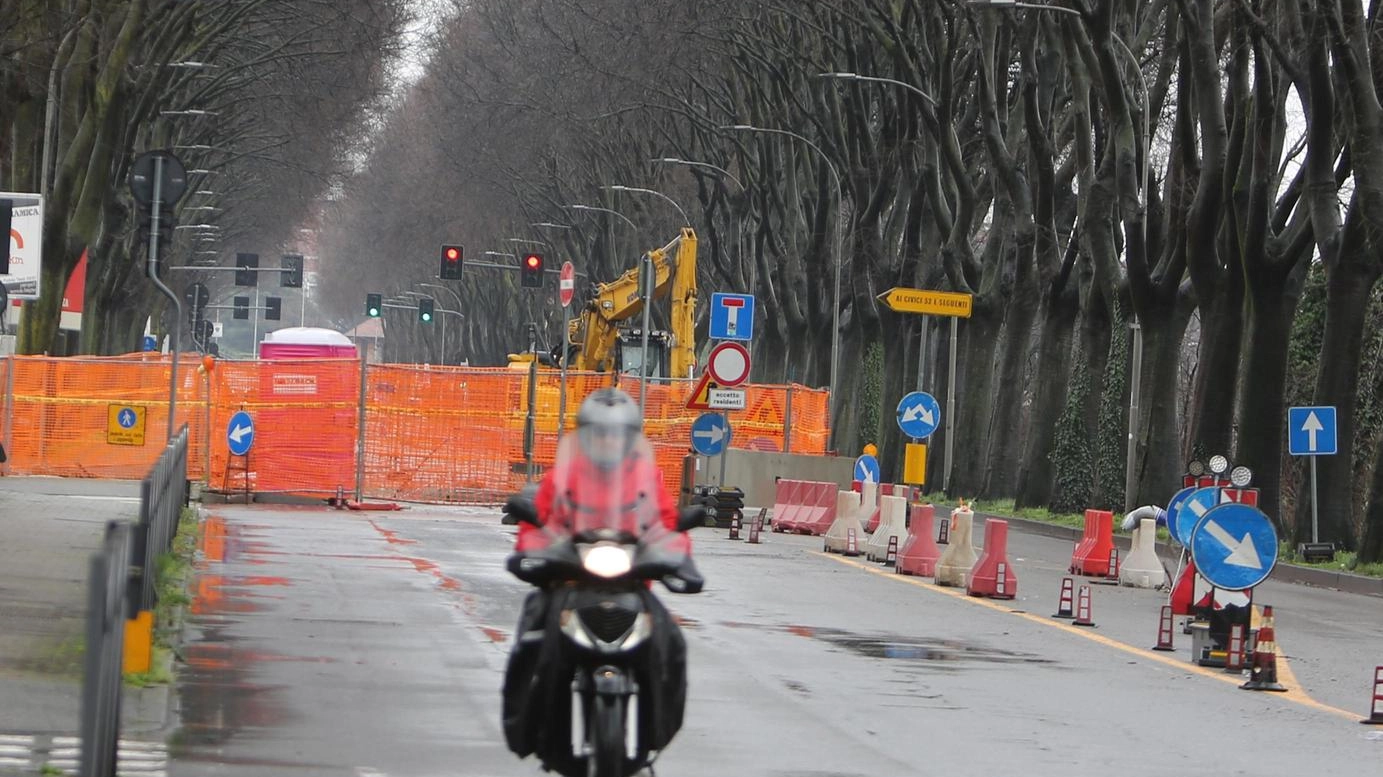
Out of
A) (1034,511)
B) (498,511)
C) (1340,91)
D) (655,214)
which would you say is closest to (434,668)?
(1340,91)

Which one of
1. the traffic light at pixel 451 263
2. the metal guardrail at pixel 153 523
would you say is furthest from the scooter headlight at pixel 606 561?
the traffic light at pixel 451 263

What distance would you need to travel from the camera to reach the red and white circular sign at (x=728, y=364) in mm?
30578

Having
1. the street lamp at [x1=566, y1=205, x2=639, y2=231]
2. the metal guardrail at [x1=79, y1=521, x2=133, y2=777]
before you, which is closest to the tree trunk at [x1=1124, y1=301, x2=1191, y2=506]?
the metal guardrail at [x1=79, y1=521, x2=133, y2=777]

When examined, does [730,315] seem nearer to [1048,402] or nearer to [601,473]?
[1048,402]

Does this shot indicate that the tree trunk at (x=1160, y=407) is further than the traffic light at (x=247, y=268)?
No

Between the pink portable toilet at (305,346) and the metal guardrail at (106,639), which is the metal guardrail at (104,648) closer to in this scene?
the metal guardrail at (106,639)

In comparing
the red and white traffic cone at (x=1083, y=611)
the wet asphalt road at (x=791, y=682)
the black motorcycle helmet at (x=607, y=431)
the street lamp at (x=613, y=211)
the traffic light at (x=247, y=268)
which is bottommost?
the wet asphalt road at (x=791, y=682)

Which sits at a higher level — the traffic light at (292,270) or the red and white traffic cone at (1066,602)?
the traffic light at (292,270)

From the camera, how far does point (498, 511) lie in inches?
1315

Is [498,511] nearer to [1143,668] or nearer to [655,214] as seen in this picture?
[1143,668]

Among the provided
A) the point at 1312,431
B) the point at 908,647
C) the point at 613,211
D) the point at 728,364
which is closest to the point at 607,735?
the point at 908,647

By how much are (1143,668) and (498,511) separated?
1885 centimetres

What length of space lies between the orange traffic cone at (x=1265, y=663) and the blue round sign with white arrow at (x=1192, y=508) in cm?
253

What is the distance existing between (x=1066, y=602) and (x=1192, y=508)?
7.15ft
